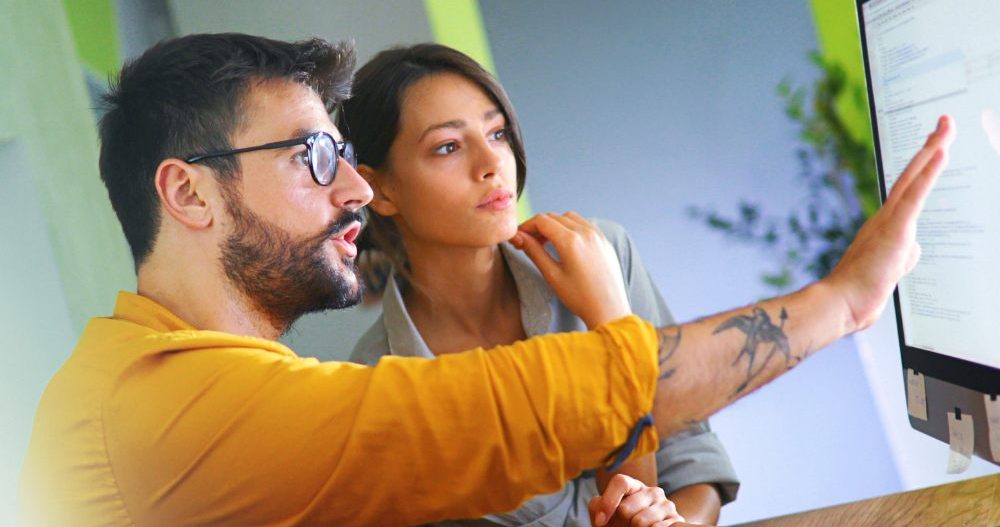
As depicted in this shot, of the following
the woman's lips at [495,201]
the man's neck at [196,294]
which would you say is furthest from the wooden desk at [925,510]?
the man's neck at [196,294]

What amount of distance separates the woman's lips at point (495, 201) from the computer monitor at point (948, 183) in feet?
1.84

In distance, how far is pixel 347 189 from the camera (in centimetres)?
125

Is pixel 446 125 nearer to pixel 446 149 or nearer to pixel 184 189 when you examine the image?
pixel 446 149

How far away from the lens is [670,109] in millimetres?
1998

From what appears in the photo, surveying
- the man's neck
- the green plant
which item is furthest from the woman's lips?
the green plant

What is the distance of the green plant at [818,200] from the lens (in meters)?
2.04

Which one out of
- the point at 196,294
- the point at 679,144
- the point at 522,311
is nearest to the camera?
the point at 196,294

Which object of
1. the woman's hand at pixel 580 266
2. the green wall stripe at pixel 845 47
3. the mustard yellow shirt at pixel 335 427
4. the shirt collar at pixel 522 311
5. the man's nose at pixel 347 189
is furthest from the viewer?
the green wall stripe at pixel 845 47

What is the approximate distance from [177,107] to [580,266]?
64 cm

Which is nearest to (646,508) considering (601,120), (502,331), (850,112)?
(502,331)

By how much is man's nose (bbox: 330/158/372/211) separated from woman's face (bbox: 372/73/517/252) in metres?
0.30

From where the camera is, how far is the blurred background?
1756 mm

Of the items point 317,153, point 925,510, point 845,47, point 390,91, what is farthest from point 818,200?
point 317,153

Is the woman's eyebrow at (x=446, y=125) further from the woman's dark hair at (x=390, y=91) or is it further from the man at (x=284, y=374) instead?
the man at (x=284, y=374)
